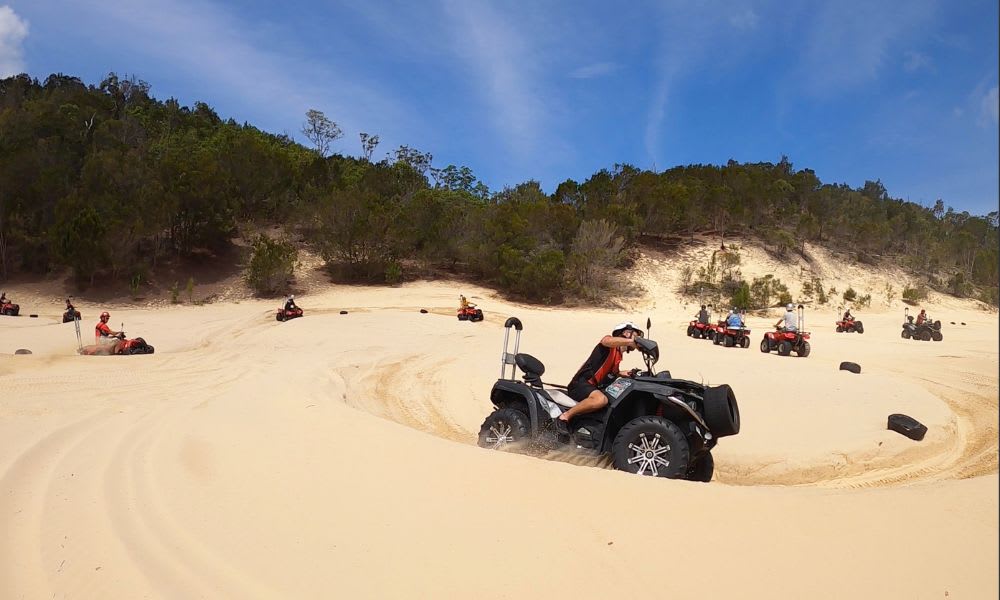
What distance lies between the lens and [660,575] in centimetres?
291

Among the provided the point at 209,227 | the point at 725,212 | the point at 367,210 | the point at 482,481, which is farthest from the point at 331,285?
the point at 482,481

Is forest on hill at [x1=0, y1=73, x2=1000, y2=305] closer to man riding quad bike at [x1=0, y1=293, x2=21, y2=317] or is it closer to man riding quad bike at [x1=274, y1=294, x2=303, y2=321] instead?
man riding quad bike at [x1=0, y1=293, x2=21, y2=317]

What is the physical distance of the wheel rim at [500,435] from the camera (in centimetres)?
557

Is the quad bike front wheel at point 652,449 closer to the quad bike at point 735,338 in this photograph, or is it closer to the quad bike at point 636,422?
the quad bike at point 636,422

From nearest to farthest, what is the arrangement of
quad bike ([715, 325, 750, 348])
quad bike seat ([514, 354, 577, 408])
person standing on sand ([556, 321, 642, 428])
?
person standing on sand ([556, 321, 642, 428])
quad bike seat ([514, 354, 577, 408])
quad bike ([715, 325, 750, 348])

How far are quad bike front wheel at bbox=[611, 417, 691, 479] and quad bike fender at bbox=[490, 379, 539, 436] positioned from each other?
0.86 m

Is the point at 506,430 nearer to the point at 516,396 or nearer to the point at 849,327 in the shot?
the point at 516,396

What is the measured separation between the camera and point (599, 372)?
18.2 feet

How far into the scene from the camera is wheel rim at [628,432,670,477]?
185 inches

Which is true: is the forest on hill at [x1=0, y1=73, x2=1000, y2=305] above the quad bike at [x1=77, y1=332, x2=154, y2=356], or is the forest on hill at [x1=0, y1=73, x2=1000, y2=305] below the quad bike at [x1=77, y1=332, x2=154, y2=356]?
above

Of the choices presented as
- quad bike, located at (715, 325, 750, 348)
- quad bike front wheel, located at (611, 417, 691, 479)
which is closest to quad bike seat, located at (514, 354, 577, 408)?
quad bike front wheel, located at (611, 417, 691, 479)

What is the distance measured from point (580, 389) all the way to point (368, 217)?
27.5 m

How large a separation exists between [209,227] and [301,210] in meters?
4.91

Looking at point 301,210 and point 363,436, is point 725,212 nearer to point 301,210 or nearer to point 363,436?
point 301,210
